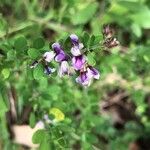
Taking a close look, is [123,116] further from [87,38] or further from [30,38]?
[87,38]

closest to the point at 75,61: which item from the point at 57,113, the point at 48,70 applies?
the point at 48,70

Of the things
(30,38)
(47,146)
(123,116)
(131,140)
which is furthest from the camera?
(123,116)

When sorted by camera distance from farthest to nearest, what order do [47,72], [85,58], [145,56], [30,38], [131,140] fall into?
[131,140], [30,38], [145,56], [47,72], [85,58]

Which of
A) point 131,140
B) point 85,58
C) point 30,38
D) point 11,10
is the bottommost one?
point 131,140

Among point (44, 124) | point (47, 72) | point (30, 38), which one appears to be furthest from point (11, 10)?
point (47, 72)

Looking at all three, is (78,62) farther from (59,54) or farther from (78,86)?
(78,86)

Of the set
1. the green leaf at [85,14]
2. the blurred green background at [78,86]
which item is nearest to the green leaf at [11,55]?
the blurred green background at [78,86]

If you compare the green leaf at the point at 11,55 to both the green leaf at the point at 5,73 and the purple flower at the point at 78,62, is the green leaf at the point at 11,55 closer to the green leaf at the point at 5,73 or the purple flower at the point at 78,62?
the green leaf at the point at 5,73
